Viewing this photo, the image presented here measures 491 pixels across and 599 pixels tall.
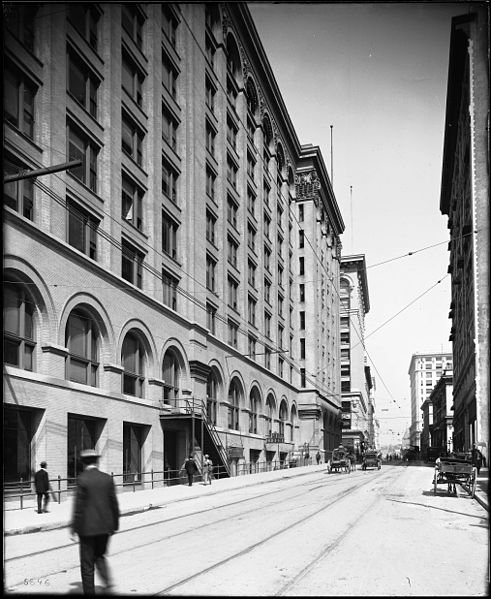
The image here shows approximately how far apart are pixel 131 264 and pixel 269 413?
95.0 ft

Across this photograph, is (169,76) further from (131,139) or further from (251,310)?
(251,310)

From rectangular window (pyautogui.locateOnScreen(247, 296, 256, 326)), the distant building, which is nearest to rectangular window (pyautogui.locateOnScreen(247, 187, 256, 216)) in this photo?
rectangular window (pyautogui.locateOnScreen(247, 296, 256, 326))

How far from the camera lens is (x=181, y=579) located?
9570 millimetres

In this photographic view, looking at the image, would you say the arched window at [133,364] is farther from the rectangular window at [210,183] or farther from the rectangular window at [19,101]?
the rectangular window at [210,183]

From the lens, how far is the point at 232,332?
48250 millimetres

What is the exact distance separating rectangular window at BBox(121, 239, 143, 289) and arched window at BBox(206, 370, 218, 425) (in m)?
10.9

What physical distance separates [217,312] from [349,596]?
1422 inches

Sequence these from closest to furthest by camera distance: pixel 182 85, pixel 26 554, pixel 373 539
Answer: pixel 26 554 < pixel 373 539 < pixel 182 85

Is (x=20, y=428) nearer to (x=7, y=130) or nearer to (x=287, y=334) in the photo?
(x=7, y=130)

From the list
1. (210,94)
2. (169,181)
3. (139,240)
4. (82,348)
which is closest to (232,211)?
(210,94)

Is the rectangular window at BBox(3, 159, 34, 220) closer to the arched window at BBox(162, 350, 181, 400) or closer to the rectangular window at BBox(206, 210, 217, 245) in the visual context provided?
the arched window at BBox(162, 350, 181, 400)

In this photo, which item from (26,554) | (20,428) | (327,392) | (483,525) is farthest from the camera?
(327,392)

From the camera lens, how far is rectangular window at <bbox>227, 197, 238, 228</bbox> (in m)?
48.8

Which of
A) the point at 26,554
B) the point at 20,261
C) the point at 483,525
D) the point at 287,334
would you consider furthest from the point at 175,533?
the point at 287,334
